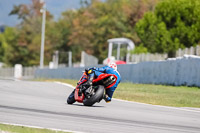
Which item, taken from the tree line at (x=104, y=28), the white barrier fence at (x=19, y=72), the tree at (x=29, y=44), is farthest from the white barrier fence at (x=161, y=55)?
the tree at (x=29, y=44)

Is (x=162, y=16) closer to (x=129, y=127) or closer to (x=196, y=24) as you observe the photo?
(x=196, y=24)

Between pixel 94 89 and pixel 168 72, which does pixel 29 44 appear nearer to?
pixel 168 72

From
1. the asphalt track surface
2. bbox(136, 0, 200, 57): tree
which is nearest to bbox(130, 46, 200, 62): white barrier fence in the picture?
bbox(136, 0, 200, 57): tree

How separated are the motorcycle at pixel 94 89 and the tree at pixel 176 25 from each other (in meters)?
31.7

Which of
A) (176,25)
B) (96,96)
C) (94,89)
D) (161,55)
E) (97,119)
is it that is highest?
(176,25)

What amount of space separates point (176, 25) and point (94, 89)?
3569 cm

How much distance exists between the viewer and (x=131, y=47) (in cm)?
5134

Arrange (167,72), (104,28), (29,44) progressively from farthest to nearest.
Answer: (29,44) → (104,28) → (167,72)

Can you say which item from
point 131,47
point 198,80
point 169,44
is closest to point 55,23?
point 131,47

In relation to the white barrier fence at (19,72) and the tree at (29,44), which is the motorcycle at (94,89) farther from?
the tree at (29,44)

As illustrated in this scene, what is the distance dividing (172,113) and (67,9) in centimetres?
8144

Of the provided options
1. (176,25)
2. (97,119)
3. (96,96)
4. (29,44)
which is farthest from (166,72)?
(29,44)

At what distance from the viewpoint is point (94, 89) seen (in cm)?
1231

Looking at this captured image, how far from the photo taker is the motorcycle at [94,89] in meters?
12.1
